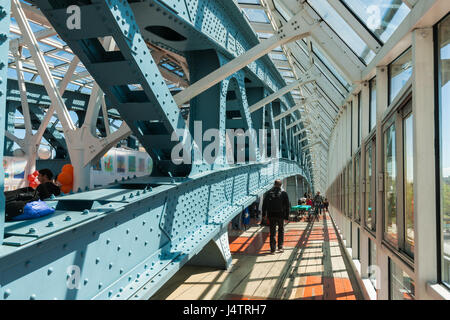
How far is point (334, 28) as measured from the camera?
7.07 m

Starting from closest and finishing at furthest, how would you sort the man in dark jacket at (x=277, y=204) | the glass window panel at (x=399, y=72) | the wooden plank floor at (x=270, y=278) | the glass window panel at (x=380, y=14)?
1. the glass window panel at (x=399, y=72)
2. the glass window panel at (x=380, y=14)
3. the wooden plank floor at (x=270, y=278)
4. the man in dark jacket at (x=277, y=204)

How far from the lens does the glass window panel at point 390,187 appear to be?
4.16 metres

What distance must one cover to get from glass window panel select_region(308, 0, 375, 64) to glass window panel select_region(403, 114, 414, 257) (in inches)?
118

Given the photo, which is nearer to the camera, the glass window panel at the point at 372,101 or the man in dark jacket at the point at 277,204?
the glass window panel at the point at 372,101

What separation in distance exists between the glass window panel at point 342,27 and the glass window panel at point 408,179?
299cm

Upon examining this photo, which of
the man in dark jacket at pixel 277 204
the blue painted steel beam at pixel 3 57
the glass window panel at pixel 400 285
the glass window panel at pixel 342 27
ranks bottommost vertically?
the glass window panel at pixel 400 285

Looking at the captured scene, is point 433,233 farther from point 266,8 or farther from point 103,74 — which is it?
point 266,8

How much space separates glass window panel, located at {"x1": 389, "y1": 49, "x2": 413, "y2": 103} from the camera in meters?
3.94

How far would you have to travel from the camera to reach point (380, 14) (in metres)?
4.79

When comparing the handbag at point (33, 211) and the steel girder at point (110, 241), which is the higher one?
the handbag at point (33, 211)

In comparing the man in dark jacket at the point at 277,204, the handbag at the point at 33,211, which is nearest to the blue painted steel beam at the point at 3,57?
the handbag at the point at 33,211

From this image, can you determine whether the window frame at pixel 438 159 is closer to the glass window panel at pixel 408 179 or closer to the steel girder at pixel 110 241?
the glass window panel at pixel 408 179
